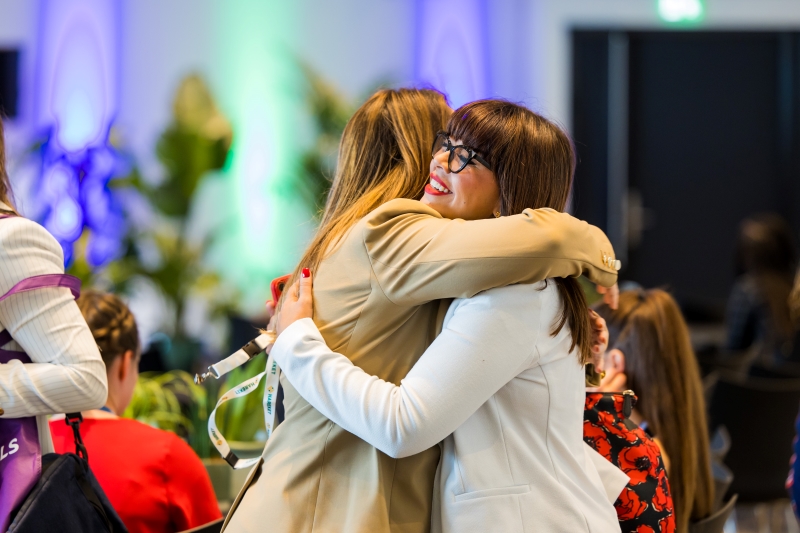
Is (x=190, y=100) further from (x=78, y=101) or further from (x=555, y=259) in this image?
(x=555, y=259)

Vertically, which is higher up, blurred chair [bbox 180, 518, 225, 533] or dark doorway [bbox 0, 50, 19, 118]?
dark doorway [bbox 0, 50, 19, 118]

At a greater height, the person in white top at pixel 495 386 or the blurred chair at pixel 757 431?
the person in white top at pixel 495 386

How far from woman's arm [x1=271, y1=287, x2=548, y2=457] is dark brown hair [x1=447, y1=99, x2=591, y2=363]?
12 cm

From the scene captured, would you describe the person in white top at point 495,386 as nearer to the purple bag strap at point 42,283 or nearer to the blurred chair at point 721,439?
the purple bag strap at point 42,283

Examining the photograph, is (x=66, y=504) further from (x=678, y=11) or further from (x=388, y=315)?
(x=678, y=11)

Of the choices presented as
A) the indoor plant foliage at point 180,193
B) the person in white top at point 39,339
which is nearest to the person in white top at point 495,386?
the person in white top at point 39,339

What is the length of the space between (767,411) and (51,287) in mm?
2597

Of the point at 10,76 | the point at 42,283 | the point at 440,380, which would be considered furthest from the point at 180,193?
the point at 440,380

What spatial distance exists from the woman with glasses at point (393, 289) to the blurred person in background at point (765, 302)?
363 cm

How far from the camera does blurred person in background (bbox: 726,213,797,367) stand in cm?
467

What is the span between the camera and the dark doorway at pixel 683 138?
23.2 ft

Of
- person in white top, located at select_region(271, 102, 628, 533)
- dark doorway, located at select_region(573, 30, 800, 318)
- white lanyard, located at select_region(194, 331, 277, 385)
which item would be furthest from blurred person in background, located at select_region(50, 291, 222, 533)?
dark doorway, located at select_region(573, 30, 800, 318)

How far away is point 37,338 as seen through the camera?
144 centimetres

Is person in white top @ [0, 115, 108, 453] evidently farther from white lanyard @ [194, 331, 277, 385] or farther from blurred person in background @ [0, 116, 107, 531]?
white lanyard @ [194, 331, 277, 385]
